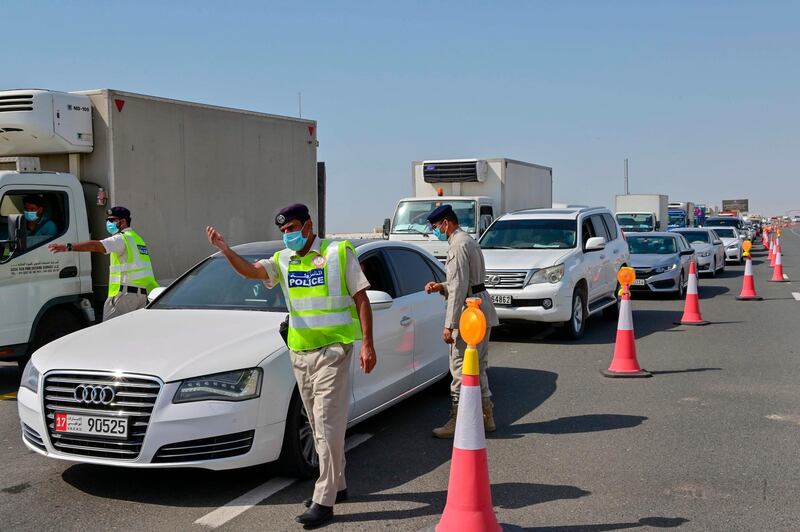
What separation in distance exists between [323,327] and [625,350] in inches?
210

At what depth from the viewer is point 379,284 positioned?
23.1ft

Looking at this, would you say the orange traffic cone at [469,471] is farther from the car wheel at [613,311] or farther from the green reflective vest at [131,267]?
the car wheel at [613,311]

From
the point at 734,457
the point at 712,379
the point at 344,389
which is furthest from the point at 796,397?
the point at 344,389

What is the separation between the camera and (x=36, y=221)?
8961 mm

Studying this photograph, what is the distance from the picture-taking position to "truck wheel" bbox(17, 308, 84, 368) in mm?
8906

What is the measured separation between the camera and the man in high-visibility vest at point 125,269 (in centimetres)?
884

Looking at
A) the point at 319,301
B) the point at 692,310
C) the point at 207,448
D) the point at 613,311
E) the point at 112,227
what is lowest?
the point at 613,311

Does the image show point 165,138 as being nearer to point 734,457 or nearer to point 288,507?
point 288,507

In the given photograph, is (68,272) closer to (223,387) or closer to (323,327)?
(223,387)

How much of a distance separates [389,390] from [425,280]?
1.42 metres

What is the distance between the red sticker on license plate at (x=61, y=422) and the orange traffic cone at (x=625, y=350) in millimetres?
5978

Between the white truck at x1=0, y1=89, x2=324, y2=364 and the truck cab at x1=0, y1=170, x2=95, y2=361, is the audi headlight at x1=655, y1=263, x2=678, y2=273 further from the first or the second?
the truck cab at x1=0, y1=170, x2=95, y2=361

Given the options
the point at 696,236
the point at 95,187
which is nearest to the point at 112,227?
the point at 95,187

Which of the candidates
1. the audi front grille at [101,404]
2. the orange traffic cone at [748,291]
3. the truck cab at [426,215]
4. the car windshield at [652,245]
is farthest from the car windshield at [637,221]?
the audi front grille at [101,404]
